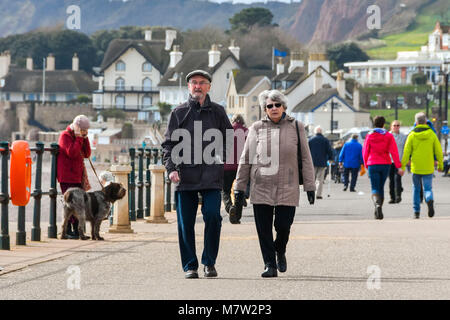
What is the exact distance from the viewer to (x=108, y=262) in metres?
12.7

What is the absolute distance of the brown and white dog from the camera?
1562 centimetres

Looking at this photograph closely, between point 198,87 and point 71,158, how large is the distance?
4.96 metres

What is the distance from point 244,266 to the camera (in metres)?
12.4

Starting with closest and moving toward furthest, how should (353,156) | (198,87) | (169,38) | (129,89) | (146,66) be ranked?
(198,87) → (353,156) → (146,66) → (129,89) → (169,38)

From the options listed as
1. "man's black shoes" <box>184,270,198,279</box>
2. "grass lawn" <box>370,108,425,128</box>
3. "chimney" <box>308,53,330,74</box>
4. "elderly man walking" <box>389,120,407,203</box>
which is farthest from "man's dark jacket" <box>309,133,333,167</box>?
"grass lawn" <box>370,108,425,128</box>

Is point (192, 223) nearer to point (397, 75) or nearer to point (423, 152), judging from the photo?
point (423, 152)

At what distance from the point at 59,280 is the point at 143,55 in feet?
466

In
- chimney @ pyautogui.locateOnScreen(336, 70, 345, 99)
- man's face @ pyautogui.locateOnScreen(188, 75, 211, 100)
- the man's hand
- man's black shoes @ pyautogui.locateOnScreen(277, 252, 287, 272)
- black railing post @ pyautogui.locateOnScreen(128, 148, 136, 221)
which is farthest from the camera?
chimney @ pyautogui.locateOnScreen(336, 70, 345, 99)

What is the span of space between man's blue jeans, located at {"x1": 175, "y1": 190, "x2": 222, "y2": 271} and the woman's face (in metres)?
0.87

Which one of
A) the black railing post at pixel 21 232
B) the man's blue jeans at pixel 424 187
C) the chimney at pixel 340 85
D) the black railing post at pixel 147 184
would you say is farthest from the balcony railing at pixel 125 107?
the black railing post at pixel 21 232

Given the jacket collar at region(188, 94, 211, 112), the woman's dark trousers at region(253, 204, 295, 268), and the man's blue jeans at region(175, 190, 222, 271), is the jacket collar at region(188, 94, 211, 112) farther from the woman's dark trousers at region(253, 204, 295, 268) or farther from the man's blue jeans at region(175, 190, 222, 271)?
the woman's dark trousers at region(253, 204, 295, 268)

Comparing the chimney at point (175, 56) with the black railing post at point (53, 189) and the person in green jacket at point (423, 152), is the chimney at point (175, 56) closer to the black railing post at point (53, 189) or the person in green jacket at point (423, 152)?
the person in green jacket at point (423, 152)

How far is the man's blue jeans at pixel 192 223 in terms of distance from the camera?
11.5 metres

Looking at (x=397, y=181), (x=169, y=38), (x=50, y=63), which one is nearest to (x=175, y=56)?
(x=169, y=38)
